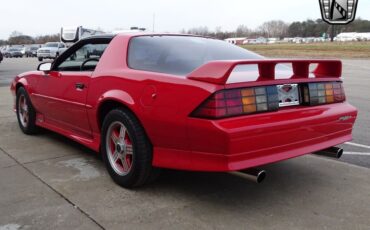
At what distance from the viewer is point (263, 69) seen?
3242 mm

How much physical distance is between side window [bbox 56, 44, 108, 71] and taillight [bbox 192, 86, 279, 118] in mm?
1764

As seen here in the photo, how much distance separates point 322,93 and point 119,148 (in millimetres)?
1797

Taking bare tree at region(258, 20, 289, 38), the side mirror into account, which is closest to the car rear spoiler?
the side mirror

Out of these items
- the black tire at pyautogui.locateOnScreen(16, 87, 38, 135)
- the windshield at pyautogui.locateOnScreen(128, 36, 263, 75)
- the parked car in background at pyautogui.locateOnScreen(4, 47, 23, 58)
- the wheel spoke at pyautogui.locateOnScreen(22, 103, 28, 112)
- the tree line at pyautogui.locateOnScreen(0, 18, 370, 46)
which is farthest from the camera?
the tree line at pyautogui.locateOnScreen(0, 18, 370, 46)

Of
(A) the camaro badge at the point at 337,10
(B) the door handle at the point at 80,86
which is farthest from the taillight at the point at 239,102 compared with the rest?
(A) the camaro badge at the point at 337,10

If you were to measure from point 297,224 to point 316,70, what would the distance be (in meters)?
1.47

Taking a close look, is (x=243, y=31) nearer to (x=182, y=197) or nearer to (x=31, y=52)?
(x=31, y=52)

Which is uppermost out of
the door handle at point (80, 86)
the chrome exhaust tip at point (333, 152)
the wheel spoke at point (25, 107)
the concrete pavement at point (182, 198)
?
the door handle at point (80, 86)

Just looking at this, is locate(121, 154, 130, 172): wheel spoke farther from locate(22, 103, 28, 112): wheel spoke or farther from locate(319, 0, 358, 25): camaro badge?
locate(319, 0, 358, 25): camaro badge

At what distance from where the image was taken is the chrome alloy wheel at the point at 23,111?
5.70m

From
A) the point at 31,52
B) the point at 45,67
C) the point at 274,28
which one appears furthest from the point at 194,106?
the point at 274,28

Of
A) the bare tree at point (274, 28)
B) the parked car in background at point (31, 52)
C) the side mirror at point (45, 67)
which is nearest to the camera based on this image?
the side mirror at point (45, 67)

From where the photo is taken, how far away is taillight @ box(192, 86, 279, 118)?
293 centimetres

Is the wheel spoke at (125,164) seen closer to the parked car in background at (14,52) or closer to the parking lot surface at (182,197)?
the parking lot surface at (182,197)
